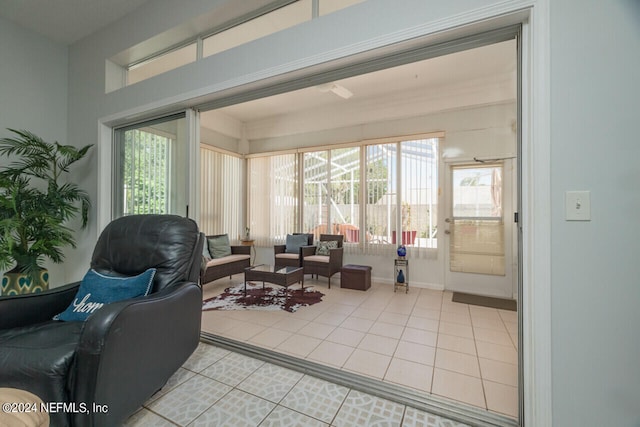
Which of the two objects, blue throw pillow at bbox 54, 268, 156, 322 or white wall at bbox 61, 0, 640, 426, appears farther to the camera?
blue throw pillow at bbox 54, 268, 156, 322

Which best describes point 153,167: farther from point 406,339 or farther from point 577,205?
point 577,205

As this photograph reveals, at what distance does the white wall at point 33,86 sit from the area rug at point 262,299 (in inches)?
77.9

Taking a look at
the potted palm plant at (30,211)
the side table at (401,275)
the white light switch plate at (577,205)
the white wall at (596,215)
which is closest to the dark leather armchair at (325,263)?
the side table at (401,275)

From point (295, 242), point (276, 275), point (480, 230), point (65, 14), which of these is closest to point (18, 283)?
point (276, 275)

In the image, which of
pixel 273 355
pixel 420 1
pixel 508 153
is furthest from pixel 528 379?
pixel 508 153

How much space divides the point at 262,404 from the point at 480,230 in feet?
12.2

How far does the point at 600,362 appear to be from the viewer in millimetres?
1127

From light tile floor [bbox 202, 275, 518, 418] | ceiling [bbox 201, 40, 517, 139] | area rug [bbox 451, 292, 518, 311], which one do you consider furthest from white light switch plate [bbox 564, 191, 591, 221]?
area rug [bbox 451, 292, 518, 311]

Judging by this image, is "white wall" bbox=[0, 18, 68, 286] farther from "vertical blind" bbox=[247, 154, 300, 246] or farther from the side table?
the side table

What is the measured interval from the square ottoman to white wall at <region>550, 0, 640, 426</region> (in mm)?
2807

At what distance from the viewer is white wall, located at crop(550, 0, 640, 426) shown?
43.3 inches

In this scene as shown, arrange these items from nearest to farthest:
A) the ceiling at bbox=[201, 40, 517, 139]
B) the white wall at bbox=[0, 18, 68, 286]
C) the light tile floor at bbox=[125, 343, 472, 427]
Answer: the light tile floor at bbox=[125, 343, 472, 427] → the white wall at bbox=[0, 18, 68, 286] → the ceiling at bbox=[201, 40, 517, 139]

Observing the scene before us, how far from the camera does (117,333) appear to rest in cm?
113

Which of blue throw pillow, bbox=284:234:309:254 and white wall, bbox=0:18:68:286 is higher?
white wall, bbox=0:18:68:286
